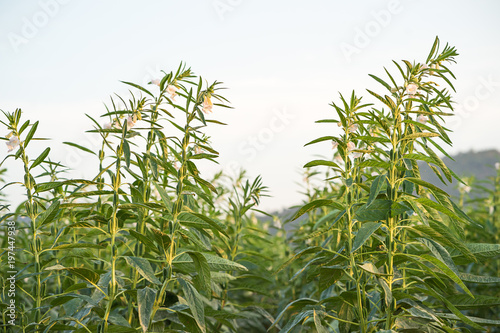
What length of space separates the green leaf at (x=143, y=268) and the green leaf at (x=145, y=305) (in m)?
0.06

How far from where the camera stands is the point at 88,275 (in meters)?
1.76

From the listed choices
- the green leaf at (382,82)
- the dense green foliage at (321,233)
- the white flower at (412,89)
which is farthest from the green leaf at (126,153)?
the white flower at (412,89)

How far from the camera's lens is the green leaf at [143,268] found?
159cm

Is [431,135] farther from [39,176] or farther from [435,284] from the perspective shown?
[39,176]

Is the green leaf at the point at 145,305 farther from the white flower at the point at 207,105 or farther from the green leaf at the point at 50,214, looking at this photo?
the white flower at the point at 207,105

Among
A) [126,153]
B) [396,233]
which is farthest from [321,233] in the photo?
[126,153]

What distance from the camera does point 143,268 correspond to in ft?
5.30

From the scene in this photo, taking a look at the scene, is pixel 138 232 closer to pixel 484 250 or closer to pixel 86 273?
pixel 86 273

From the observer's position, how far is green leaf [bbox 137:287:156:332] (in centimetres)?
152

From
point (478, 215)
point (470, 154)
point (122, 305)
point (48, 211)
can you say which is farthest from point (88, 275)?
point (470, 154)

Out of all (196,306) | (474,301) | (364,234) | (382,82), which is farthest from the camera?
(474,301)

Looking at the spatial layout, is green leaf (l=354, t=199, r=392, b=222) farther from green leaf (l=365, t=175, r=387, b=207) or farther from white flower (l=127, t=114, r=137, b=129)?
white flower (l=127, t=114, r=137, b=129)

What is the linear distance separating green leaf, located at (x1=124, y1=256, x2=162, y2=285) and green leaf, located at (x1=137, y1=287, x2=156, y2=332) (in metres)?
0.06

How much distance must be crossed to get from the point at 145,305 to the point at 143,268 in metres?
0.13
